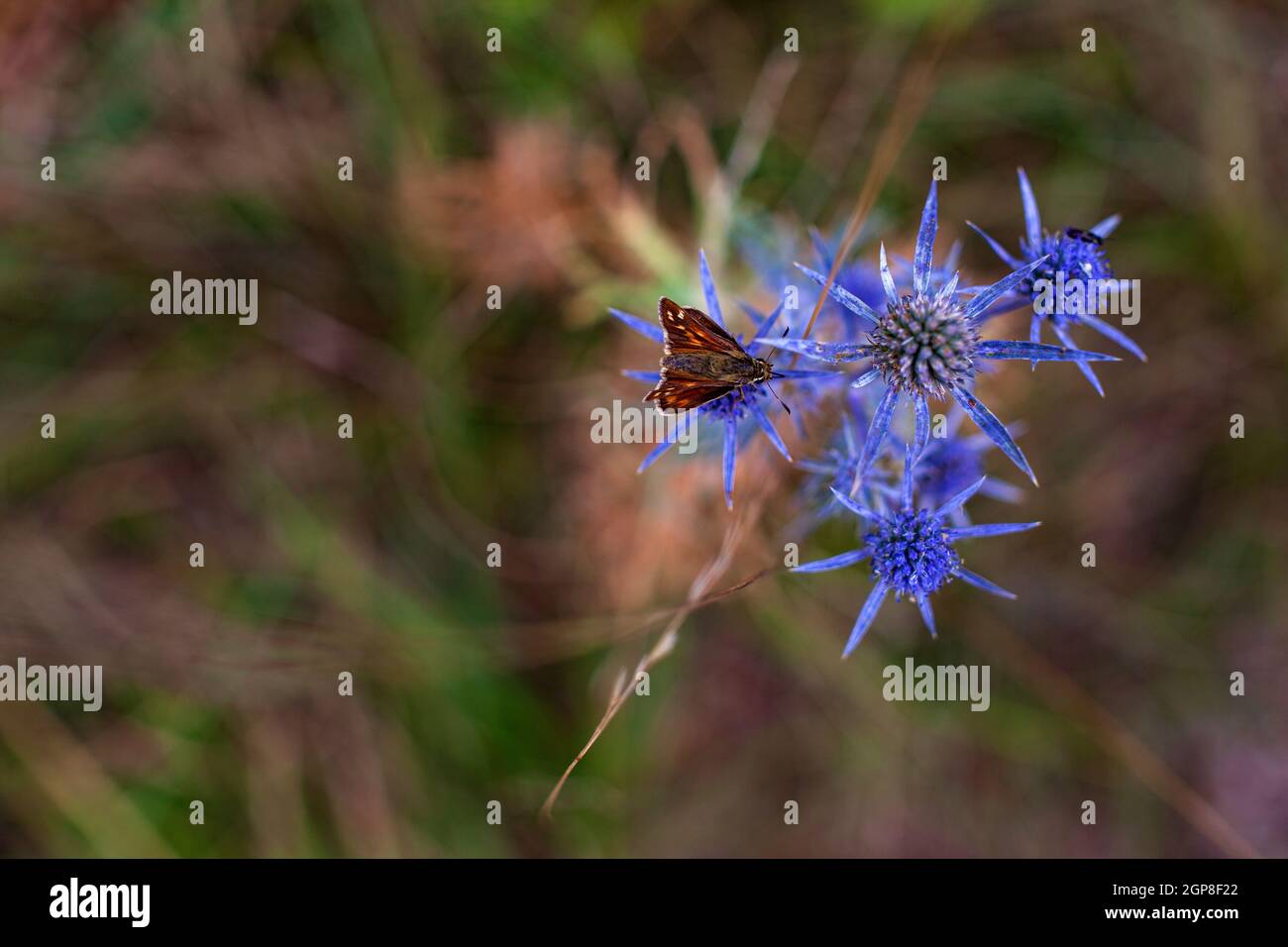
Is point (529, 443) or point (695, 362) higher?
point (529, 443)

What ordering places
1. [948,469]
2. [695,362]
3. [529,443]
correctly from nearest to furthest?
[695,362]
[948,469]
[529,443]

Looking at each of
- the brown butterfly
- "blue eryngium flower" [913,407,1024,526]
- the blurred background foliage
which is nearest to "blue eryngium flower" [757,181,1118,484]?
the brown butterfly

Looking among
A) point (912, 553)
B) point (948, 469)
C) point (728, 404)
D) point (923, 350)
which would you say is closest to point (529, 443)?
point (728, 404)

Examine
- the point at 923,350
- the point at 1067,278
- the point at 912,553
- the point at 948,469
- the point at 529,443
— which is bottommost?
the point at 912,553

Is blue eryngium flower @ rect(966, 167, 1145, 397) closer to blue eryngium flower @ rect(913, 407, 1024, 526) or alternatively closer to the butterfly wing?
blue eryngium flower @ rect(913, 407, 1024, 526)

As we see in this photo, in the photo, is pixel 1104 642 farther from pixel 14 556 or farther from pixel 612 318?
pixel 14 556

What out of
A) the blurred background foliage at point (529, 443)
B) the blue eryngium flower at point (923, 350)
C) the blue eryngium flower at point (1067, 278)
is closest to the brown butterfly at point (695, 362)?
the blue eryngium flower at point (923, 350)

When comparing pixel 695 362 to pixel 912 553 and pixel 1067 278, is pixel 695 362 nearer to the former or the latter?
pixel 912 553

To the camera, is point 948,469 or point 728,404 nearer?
point 728,404

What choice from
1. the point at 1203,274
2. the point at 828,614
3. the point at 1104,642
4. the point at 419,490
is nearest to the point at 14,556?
the point at 419,490
